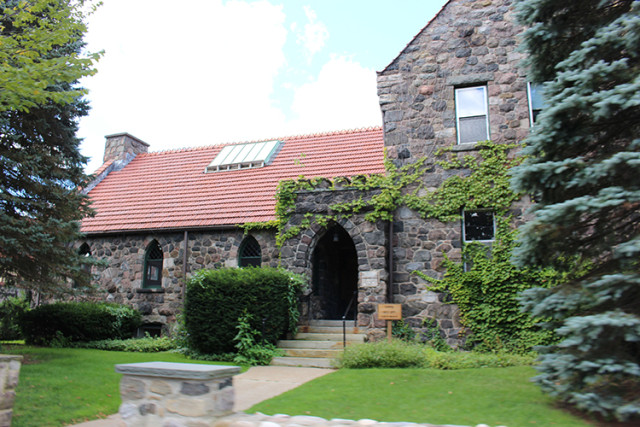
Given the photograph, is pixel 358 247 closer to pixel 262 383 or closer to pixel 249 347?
pixel 249 347

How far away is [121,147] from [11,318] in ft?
28.9

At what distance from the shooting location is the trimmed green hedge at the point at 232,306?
12383 mm

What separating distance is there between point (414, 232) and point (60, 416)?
29.8 ft

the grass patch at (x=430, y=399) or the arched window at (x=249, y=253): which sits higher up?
the arched window at (x=249, y=253)

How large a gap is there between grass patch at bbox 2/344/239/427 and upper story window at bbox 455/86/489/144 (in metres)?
9.04

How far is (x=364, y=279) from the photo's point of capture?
1306 cm

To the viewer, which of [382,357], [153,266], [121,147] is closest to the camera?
[382,357]

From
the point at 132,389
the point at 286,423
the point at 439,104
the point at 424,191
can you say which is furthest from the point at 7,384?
the point at 439,104

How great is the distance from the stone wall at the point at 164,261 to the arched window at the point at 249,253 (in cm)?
18

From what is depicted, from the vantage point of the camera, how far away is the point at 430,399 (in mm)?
7027

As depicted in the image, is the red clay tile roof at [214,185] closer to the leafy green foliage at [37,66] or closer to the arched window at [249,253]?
the arched window at [249,253]

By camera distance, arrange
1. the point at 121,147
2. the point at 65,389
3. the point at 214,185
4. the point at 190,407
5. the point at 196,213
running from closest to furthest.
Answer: the point at 190,407
the point at 65,389
the point at 196,213
the point at 214,185
the point at 121,147

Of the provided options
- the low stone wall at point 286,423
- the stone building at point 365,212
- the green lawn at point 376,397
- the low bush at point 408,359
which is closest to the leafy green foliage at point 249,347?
the stone building at point 365,212

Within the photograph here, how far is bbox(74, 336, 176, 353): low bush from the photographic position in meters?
13.9
